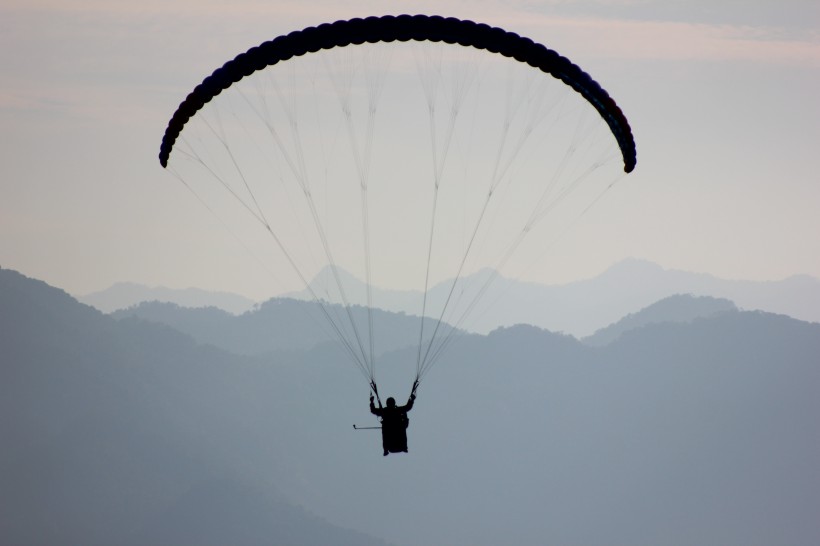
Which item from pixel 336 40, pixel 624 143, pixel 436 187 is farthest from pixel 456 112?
pixel 624 143

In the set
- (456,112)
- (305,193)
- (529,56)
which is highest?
(529,56)

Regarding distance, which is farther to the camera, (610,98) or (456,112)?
(610,98)

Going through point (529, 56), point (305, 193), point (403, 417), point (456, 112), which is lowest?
point (403, 417)

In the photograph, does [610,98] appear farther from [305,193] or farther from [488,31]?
[305,193]

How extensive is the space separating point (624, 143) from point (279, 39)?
10.6 m

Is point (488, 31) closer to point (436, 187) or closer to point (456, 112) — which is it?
point (456, 112)

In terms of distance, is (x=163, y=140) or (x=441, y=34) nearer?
(x=441, y=34)

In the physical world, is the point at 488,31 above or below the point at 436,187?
above

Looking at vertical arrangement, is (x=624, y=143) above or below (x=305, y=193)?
above

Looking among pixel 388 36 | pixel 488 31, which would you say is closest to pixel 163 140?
pixel 388 36

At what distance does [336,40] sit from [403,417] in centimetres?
1065

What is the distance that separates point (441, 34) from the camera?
29.4 meters

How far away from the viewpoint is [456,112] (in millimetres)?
28891

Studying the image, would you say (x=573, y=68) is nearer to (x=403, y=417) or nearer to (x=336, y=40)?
(x=336, y=40)
